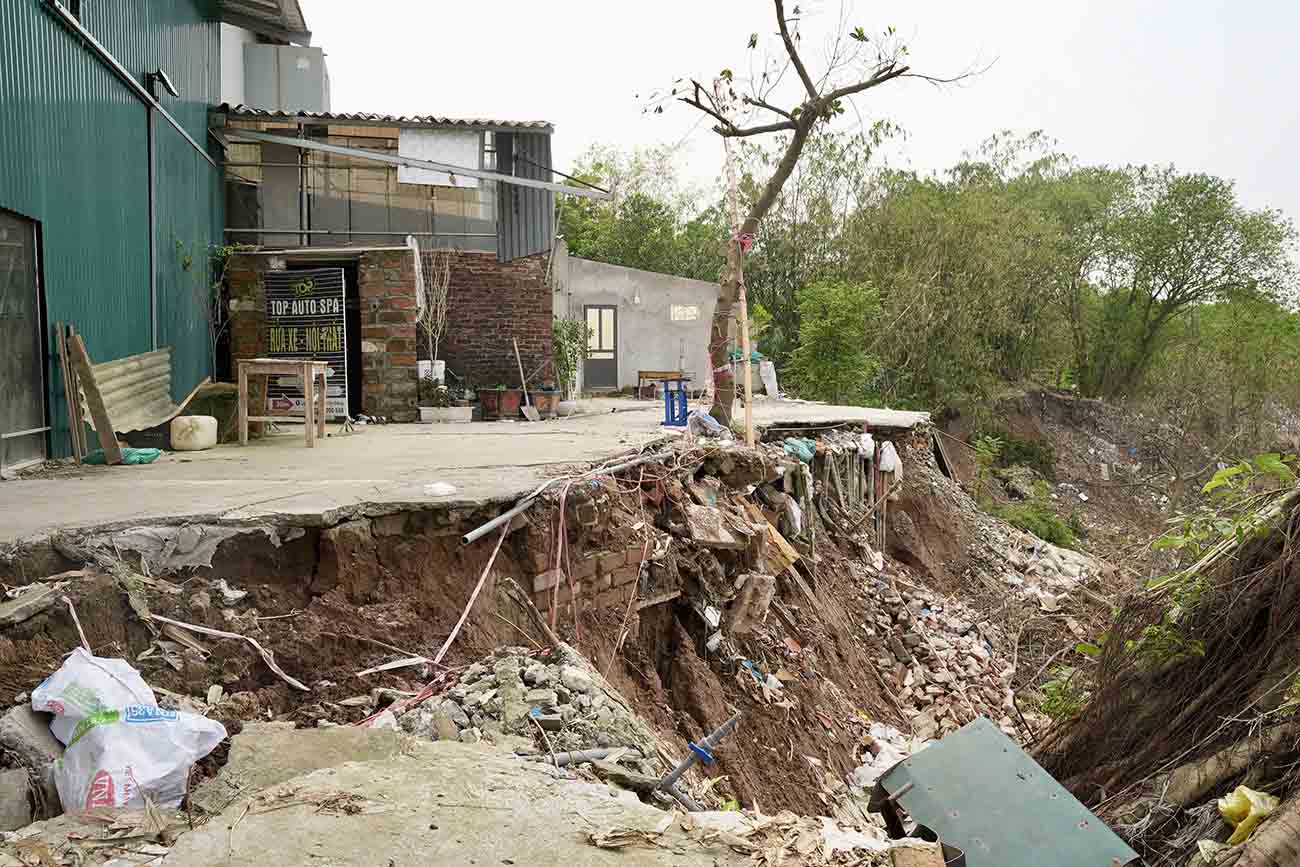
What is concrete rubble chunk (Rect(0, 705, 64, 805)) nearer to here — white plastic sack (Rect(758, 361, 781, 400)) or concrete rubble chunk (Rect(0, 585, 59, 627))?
concrete rubble chunk (Rect(0, 585, 59, 627))

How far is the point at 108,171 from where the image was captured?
29.8ft

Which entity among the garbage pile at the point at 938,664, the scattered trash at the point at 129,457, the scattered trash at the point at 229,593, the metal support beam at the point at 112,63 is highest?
the metal support beam at the point at 112,63

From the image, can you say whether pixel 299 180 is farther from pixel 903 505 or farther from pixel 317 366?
pixel 903 505

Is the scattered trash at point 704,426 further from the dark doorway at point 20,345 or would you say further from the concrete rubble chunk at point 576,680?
the concrete rubble chunk at point 576,680

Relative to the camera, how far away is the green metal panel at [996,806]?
3795 mm

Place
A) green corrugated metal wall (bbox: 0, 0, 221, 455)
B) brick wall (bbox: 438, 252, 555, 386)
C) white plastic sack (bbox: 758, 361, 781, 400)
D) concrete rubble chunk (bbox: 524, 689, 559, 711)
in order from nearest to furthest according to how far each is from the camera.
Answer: concrete rubble chunk (bbox: 524, 689, 559, 711) → green corrugated metal wall (bbox: 0, 0, 221, 455) → brick wall (bbox: 438, 252, 555, 386) → white plastic sack (bbox: 758, 361, 781, 400)

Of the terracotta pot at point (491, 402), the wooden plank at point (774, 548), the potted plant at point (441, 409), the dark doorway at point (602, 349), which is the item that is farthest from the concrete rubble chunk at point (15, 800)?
the dark doorway at point (602, 349)

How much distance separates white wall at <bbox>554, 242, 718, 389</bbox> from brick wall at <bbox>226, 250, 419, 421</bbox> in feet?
25.7

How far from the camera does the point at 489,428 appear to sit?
12766mm

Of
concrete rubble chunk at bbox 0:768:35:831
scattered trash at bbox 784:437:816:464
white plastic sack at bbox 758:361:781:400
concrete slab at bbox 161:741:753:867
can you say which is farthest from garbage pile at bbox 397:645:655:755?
white plastic sack at bbox 758:361:781:400

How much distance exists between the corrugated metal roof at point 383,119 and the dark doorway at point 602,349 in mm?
7923

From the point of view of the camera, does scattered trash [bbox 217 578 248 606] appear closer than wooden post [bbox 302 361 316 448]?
Yes

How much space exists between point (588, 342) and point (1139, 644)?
1828 cm

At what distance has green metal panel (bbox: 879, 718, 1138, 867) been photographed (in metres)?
3.79
